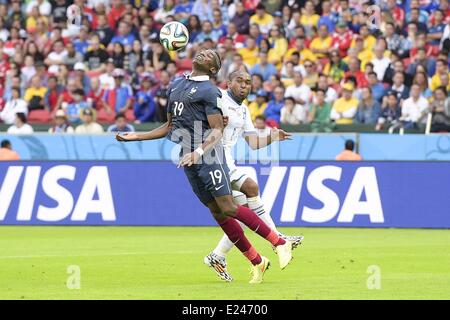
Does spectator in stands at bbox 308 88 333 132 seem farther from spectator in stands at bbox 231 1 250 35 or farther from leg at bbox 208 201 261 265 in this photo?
leg at bbox 208 201 261 265

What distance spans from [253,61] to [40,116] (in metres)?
5.24

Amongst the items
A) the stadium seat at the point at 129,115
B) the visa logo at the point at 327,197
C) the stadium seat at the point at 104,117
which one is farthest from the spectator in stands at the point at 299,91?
the visa logo at the point at 327,197

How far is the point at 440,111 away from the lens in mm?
23062

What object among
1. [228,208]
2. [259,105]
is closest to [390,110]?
[259,105]

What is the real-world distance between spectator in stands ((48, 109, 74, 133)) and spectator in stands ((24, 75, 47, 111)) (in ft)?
4.94

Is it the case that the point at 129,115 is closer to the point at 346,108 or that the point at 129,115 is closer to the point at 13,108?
the point at 13,108

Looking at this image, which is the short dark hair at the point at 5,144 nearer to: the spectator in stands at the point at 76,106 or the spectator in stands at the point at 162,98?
the spectator in stands at the point at 76,106

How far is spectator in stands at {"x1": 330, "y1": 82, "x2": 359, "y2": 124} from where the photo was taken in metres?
24.3

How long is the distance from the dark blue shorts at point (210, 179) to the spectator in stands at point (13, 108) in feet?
49.2

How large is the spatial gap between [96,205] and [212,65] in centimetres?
900

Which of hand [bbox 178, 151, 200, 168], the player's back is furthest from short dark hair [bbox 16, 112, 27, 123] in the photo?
hand [bbox 178, 151, 200, 168]

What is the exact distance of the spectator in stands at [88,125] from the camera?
24.7m
